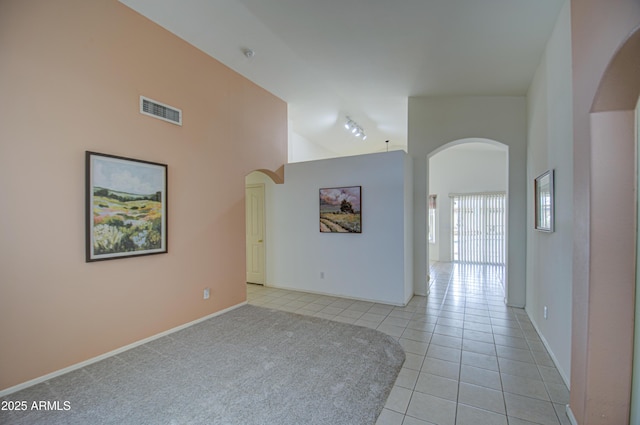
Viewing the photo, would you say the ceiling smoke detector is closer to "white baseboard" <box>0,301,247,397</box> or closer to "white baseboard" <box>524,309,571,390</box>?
"white baseboard" <box>0,301,247,397</box>

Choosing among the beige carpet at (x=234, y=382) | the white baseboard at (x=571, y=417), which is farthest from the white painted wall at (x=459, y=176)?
the white baseboard at (x=571, y=417)

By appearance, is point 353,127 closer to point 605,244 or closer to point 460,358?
point 460,358

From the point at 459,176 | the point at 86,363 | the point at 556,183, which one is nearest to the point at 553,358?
the point at 556,183

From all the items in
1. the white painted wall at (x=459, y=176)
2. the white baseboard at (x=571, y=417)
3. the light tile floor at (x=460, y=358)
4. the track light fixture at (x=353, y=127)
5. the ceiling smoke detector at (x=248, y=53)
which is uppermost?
the ceiling smoke detector at (x=248, y=53)

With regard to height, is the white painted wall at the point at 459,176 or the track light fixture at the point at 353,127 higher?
the track light fixture at the point at 353,127

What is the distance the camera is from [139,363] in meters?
2.64

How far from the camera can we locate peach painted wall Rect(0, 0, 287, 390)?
223 centimetres

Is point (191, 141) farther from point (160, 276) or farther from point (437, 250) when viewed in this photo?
point (437, 250)

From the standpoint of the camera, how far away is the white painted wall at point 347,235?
4.37 m

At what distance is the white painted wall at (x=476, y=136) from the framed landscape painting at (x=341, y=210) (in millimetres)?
1115

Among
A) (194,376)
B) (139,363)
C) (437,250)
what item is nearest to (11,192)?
(139,363)

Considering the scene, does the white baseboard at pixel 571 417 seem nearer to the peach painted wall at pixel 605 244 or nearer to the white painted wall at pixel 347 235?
the peach painted wall at pixel 605 244

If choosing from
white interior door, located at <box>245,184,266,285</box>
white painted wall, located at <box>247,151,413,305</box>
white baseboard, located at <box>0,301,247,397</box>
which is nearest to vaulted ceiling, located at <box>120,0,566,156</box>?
white painted wall, located at <box>247,151,413,305</box>

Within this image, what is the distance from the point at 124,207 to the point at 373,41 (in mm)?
3408
